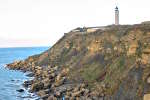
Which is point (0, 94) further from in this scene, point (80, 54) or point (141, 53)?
point (141, 53)

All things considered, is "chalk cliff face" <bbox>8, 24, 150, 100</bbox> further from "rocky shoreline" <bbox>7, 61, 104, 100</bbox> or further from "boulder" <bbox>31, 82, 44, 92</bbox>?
"boulder" <bbox>31, 82, 44, 92</bbox>

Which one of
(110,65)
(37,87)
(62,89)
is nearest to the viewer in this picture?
(110,65)

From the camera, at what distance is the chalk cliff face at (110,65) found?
4962cm

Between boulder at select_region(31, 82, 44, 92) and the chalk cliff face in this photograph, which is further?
boulder at select_region(31, 82, 44, 92)

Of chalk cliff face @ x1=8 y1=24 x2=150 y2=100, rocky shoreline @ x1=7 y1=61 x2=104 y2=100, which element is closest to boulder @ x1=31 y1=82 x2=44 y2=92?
rocky shoreline @ x1=7 y1=61 x2=104 y2=100

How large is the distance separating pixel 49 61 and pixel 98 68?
3549 cm

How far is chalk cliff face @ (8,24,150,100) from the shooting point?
4962 cm

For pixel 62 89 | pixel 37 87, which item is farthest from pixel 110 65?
pixel 37 87

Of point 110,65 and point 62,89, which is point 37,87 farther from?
point 110,65

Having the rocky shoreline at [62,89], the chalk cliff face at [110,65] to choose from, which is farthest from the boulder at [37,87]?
the chalk cliff face at [110,65]

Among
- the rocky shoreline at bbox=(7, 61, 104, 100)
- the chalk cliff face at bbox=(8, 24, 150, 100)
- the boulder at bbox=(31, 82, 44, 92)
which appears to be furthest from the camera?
the boulder at bbox=(31, 82, 44, 92)

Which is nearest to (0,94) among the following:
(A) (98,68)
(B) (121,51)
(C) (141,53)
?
(A) (98,68)

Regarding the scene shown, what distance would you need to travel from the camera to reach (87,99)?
2060 inches

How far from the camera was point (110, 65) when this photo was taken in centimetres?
6056
